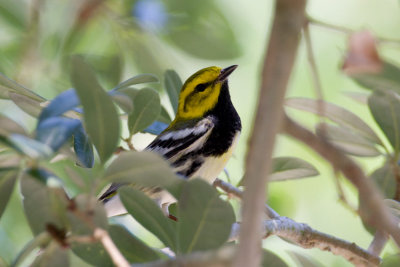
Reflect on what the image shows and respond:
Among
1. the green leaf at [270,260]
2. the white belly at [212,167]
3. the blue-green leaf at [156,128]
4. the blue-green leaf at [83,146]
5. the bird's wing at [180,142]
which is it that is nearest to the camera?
the green leaf at [270,260]

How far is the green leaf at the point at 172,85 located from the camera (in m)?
2.32

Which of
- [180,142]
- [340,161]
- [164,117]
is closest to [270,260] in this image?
[340,161]

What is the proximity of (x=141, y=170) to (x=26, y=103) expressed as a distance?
581 mm

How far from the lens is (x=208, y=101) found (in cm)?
298

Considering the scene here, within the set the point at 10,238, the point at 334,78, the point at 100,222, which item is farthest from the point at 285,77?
the point at 334,78

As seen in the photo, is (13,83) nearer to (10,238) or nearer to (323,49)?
(10,238)

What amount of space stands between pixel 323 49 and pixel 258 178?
311cm

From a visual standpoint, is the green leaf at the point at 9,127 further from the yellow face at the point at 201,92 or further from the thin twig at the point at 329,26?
the yellow face at the point at 201,92

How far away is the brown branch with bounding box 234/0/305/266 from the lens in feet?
2.86

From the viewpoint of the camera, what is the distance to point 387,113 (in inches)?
72.3

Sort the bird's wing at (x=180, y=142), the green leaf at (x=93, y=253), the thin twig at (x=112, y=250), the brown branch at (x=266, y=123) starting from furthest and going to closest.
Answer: the bird's wing at (x=180, y=142), the green leaf at (x=93, y=253), the thin twig at (x=112, y=250), the brown branch at (x=266, y=123)

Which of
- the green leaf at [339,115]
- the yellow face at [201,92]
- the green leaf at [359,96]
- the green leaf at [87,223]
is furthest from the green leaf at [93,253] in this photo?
the yellow face at [201,92]

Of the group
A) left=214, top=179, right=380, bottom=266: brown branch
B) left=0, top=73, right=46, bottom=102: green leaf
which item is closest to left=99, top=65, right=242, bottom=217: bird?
left=214, top=179, right=380, bottom=266: brown branch

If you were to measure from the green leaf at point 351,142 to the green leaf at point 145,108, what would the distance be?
0.53 m
